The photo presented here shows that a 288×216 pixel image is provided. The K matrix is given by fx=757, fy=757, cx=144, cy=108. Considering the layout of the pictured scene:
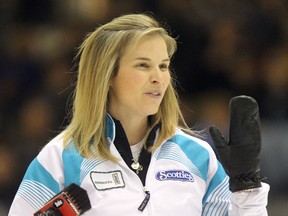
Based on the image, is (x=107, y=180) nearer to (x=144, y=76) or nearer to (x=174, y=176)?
(x=174, y=176)

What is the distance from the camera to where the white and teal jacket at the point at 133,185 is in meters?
3.01

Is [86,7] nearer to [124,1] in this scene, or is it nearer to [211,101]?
[124,1]

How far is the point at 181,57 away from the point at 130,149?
107 inches

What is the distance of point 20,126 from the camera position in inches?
207

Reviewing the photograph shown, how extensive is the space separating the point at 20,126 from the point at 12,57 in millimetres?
654

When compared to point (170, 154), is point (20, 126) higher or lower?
lower

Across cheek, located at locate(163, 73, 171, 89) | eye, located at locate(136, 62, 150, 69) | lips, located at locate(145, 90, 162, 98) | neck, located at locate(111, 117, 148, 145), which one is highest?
eye, located at locate(136, 62, 150, 69)

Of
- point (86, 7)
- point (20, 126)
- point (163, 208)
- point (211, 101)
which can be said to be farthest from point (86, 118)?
point (86, 7)

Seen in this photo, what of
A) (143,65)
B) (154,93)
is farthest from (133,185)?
(143,65)

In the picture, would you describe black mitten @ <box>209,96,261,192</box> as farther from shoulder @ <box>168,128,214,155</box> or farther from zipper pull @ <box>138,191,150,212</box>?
zipper pull @ <box>138,191,150,212</box>

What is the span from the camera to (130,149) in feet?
10.4

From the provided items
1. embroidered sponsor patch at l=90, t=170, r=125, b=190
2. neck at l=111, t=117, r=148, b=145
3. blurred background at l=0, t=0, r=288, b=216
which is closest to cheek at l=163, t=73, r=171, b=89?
neck at l=111, t=117, r=148, b=145

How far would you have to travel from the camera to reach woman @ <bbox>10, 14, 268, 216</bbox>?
119 inches

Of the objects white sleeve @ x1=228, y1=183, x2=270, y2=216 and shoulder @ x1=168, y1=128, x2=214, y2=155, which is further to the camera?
shoulder @ x1=168, y1=128, x2=214, y2=155
